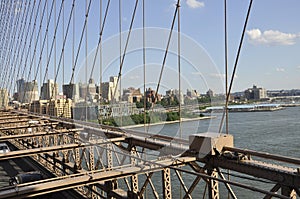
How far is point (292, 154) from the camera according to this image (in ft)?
48.3

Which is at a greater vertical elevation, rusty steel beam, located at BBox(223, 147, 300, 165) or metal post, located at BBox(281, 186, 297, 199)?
rusty steel beam, located at BBox(223, 147, 300, 165)

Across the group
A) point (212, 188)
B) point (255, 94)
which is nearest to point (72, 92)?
point (255, 94)

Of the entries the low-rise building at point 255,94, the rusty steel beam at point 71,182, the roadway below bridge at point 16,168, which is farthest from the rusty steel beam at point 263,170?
the low-rise building at point 255,94

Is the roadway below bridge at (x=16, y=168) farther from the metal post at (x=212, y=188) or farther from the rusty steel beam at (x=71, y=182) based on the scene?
the metal post at (x=212, y=188)

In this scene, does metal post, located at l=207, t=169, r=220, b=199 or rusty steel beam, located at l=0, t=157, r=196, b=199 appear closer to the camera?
rusty steel beam, located at l=0, t=157, r=196, b=199

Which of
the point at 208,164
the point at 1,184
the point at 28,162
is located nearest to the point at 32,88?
the point at 28,162

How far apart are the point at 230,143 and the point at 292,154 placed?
1254 centimetres

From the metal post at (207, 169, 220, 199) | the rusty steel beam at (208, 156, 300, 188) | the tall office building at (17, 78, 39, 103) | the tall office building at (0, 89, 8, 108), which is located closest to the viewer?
the rusty steel beam at (208, 156, 300, 188)

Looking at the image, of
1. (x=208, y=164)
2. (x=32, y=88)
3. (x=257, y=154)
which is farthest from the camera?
(x=32, y=88)

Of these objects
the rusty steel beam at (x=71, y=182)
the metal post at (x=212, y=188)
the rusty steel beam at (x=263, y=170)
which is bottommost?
the metal post at (x=212, y=188)

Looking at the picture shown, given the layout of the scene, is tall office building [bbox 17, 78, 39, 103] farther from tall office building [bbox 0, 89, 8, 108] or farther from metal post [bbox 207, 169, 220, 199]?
metal post [bbox 207, 169, 220, 199]

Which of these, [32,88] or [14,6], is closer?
[32,88]

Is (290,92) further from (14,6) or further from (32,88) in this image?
(14,6)

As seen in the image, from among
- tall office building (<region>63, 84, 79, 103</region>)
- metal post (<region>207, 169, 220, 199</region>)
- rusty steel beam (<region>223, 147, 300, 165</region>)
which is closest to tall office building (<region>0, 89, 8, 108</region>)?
tall office building (<region>63, 84, 79, 103</region>)
